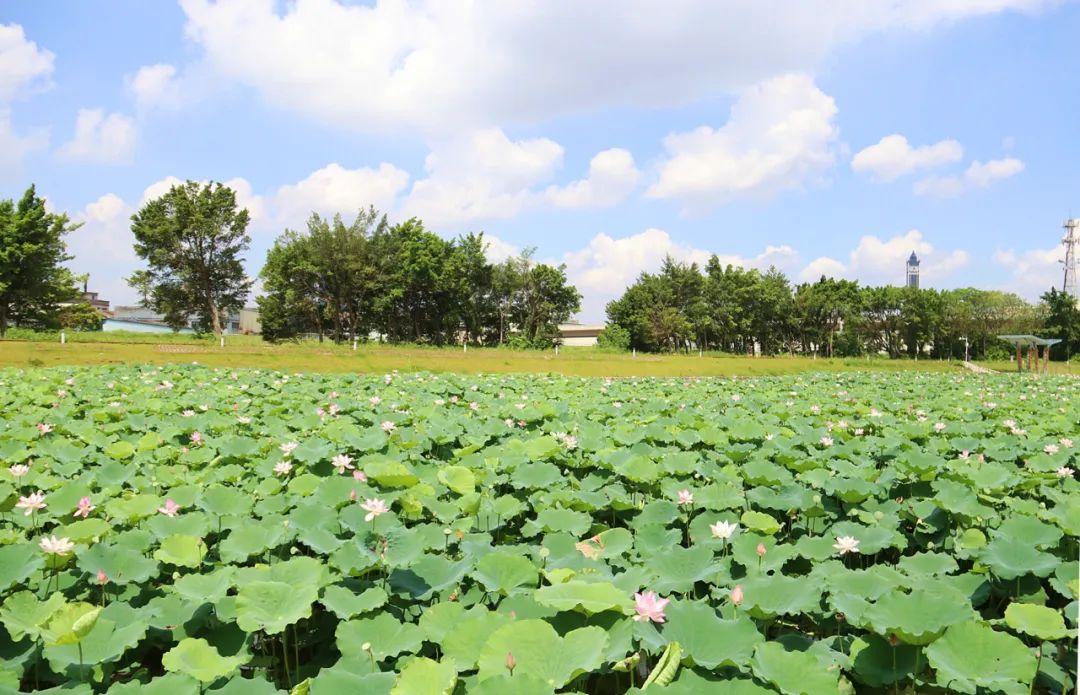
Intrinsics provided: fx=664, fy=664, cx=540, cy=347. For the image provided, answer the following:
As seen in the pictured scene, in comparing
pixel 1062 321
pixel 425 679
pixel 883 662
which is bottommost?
pixel 883 662

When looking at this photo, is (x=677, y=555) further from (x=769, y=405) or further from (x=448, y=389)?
(x=448, y=389)

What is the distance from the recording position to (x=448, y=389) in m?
9.98

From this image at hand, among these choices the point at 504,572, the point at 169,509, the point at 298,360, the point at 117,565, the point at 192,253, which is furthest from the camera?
the point at 192,253

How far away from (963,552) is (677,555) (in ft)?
4.17

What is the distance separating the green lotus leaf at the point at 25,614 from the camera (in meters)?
1.91

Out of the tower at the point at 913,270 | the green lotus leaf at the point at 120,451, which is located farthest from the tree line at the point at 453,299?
the tower at the point at 913,270

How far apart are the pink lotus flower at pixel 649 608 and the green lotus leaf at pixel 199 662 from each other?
1.07 m

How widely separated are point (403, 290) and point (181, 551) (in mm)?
48748

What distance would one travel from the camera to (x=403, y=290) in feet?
165

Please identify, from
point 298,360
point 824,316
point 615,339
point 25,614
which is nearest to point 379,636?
point 25,614

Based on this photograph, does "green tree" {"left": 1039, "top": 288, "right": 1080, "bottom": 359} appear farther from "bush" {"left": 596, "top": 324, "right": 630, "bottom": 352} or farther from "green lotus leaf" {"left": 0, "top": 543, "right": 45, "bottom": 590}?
"green lotus leaf" {"left": 0, "top": 543, "right": 45, "bottom": 590}

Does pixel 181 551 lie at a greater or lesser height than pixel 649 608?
lesser

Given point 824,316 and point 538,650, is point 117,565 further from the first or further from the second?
point 824,316

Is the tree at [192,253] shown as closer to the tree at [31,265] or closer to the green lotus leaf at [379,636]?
the tree at [31,265]
